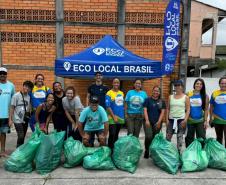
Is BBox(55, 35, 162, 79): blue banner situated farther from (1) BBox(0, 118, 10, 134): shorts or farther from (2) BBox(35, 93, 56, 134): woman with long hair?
(1) BBox(0, 118, 10, 134): shorts

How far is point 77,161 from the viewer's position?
4.62m

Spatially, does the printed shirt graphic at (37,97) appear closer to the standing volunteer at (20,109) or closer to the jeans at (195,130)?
the standing volunteer at (20,109)

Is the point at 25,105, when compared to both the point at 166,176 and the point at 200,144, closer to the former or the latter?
the point at 166,176

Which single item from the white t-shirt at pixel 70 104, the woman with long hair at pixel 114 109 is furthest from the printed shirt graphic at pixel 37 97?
the woman with long hair at pixel 114 109

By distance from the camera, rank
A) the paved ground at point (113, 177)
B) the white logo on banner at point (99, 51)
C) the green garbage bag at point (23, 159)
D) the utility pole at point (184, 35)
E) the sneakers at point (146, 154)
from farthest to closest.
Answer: the utility pole at point (184, 35), the white logo on banner at point (99, 51), the sneakers at point (146, 154), the green garbage bag at point (23, 159), the paved ground at point (113, 177)

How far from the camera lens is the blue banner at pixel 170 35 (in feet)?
22.1

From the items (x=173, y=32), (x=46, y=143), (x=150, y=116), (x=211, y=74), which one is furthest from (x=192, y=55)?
(x=46, y=143)

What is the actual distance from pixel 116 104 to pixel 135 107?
1.18 feet

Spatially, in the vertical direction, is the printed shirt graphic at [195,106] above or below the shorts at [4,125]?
above

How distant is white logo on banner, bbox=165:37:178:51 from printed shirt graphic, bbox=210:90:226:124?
7.20 feet

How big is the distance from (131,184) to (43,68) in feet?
15.4

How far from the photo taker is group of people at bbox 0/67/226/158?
488 centimetres

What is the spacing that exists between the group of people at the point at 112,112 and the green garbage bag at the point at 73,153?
0.79 feet

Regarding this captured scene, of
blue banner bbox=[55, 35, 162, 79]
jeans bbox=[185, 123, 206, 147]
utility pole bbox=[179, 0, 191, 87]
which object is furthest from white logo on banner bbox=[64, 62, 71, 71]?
utility pole bbox=[179, 0, 191, 87]
